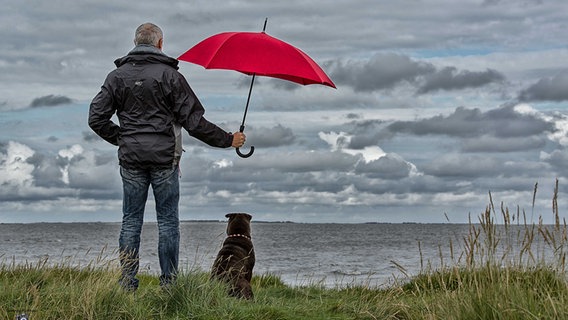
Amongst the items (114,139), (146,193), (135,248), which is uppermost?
(114,139)

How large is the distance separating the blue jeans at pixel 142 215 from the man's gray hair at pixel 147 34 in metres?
1.37

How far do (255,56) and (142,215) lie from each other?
7.10 ft

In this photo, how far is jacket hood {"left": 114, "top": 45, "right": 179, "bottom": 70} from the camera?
7.28 meters

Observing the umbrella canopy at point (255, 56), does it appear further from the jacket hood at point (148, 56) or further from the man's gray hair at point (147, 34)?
the man's gray hair at point (147, 34)

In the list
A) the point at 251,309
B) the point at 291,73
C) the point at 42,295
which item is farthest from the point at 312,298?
the point at 42,295

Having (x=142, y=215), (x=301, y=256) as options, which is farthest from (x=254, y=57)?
(x=301, y=256)

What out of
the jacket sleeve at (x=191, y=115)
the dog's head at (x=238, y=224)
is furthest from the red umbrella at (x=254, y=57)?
the dog's head at (x=238, y=224)

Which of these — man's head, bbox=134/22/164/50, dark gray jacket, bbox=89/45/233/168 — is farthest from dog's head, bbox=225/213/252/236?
man's head, bbox=134/22/164/50

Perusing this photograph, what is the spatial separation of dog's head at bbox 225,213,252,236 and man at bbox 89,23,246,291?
0.89 metres

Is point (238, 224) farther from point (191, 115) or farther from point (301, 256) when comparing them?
point (301, 256)

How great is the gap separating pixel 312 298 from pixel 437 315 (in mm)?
3642

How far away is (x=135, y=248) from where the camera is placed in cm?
750

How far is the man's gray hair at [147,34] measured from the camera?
732cm

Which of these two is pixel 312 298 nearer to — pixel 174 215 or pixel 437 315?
pixel 174 215
